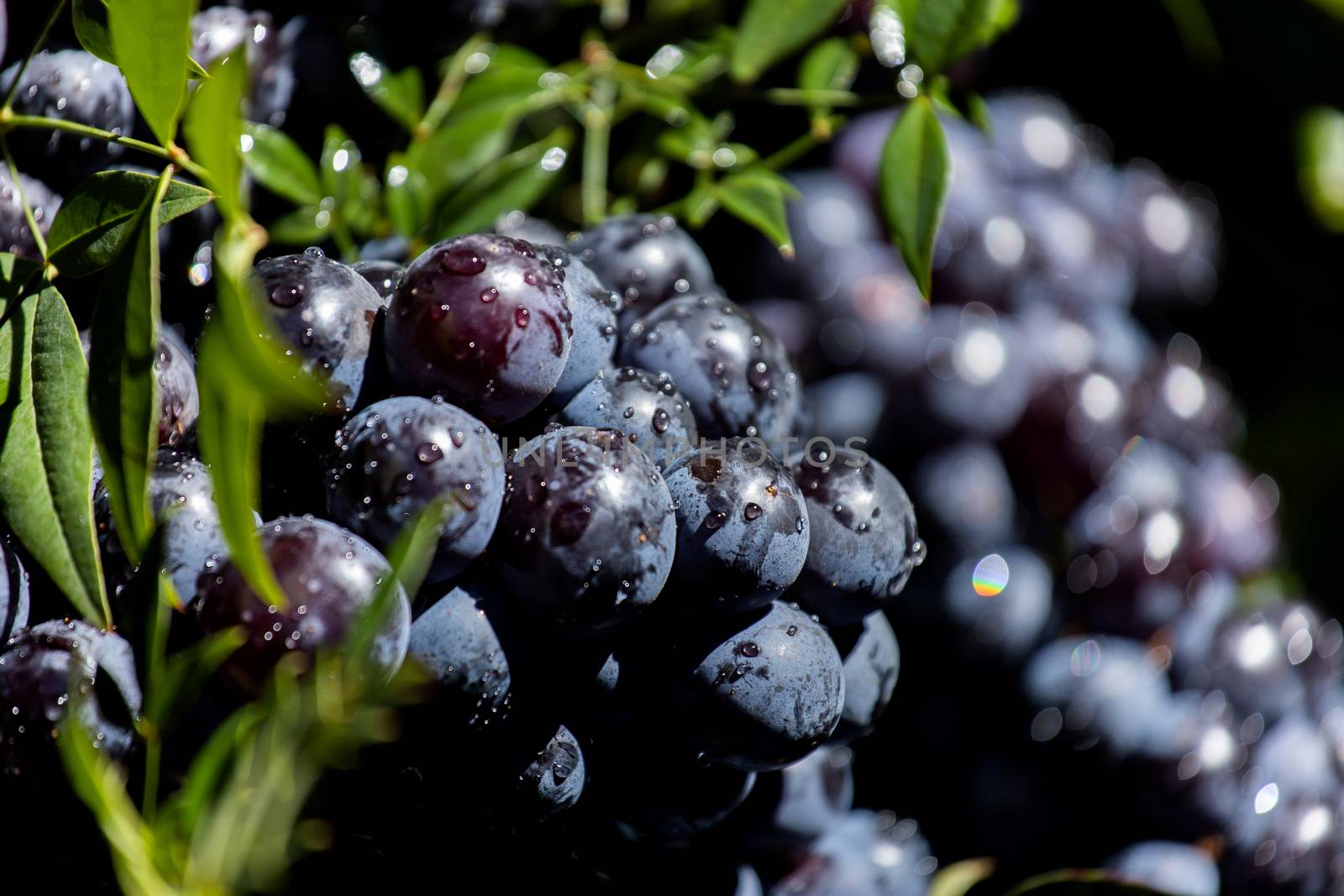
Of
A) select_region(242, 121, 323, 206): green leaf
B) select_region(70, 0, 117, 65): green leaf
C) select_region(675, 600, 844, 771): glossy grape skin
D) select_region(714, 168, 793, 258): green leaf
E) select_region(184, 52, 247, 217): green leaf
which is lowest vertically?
select_region(675, 600, 844, 771): glossy grape skin

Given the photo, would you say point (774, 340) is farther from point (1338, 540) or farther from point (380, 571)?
point (1338, 540)

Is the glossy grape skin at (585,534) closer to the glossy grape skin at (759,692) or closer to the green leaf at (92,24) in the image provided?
the glossy grape skin at (759,692)

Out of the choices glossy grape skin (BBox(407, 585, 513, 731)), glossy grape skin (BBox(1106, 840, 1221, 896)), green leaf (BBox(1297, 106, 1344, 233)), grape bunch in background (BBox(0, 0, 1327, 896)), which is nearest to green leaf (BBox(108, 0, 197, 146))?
grape bunch in background (BBox(0, 0, 1327, 896))

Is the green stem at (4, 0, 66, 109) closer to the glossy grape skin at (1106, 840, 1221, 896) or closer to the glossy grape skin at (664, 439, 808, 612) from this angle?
the glossy grape skin at (664, 439, 808, 612)

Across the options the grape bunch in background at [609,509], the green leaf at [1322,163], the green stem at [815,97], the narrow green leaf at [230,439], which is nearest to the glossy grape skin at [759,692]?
the grape bunch in background at [609,509]

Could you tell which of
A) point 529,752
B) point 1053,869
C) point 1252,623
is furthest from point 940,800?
point 529,752

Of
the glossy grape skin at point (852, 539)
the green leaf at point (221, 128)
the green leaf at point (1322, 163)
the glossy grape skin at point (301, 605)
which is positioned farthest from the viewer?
the green leaf at point (1322, 163)

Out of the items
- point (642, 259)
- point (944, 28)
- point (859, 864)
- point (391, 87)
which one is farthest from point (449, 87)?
point (859, 864)
